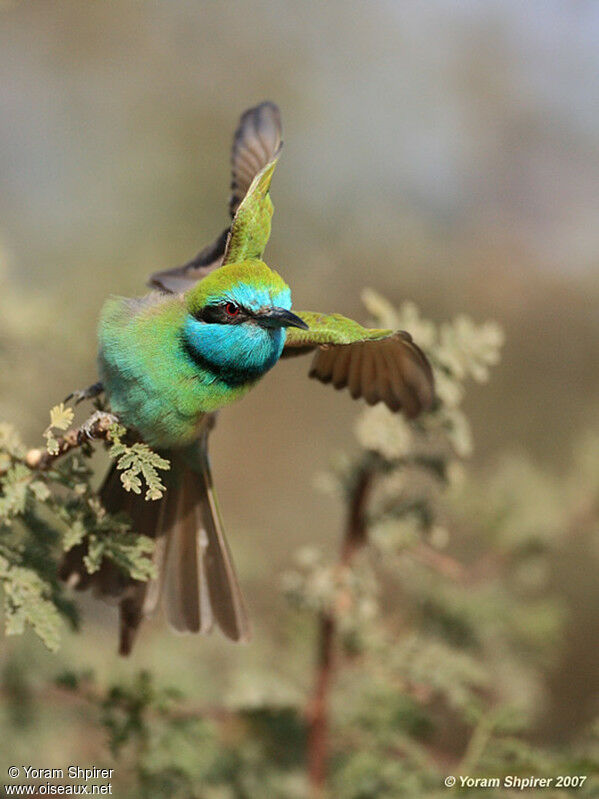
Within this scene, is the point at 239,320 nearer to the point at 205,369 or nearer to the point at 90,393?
the point at 205,369

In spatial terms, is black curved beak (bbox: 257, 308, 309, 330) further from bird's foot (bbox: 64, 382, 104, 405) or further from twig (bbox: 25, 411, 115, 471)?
bird's foot (bbox: 64, 382, 104, 405)

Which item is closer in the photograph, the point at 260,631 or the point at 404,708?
the point at 404,708

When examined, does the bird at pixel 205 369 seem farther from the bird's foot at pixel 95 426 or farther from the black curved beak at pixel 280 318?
the bird's foot at pixel 95 426

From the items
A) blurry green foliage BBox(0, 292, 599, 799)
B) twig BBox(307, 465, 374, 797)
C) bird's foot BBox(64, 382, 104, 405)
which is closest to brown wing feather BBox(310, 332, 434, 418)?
blurry green foliage BBox(0, 292, 599, 799)

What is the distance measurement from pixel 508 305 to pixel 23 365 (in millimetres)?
2703

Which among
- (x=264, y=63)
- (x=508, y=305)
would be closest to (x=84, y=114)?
(x=264, y=63)

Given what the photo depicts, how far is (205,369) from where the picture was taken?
1.87 metres

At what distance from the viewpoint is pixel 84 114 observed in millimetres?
4734

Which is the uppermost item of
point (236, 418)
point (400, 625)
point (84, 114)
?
point (84, 114)

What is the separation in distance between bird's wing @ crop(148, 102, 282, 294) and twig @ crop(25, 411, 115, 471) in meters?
0.50

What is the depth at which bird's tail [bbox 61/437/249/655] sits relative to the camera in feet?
7.06

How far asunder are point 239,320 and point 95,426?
1.09 ft

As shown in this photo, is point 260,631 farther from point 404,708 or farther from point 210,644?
point 404,708

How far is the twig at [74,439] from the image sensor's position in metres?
1.69
